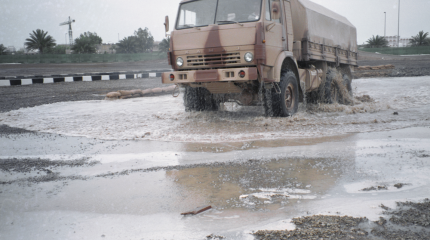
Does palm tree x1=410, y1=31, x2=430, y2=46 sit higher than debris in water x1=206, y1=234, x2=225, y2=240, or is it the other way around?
palm tree x1=410, y1=31, x2=430, y2=46

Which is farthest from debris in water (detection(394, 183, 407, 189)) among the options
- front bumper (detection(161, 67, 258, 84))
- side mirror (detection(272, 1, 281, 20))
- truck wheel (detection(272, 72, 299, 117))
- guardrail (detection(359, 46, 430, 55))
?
guardrail (detection(359, 46, 430, 55))

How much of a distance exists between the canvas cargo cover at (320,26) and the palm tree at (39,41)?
2247 inches

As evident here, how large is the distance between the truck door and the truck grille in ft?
2.07

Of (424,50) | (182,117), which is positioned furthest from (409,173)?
(424,50)

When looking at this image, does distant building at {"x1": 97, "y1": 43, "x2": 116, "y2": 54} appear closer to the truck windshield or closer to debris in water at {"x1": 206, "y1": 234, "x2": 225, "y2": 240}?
the truck windshield

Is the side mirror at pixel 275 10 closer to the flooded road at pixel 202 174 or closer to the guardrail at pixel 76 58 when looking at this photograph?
the flooded road at pixel 202 174

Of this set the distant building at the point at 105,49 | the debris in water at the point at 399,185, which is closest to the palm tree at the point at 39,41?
the distant building at the point at 105,49

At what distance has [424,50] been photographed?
50500mm

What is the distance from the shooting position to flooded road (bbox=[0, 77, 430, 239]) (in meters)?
2.61

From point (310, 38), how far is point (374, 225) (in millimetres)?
6625

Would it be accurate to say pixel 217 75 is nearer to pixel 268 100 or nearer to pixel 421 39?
pixel 268 100

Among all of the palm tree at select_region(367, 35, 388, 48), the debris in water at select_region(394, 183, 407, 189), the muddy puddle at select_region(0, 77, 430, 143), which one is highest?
the palm tree at select_region(367, 35, 388, 48)

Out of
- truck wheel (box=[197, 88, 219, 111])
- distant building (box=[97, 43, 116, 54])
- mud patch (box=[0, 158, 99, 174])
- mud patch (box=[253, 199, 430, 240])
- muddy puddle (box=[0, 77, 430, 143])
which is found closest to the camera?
mud patch (box=[253, 199, 430, 240])

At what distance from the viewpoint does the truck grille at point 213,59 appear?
6.75 m
